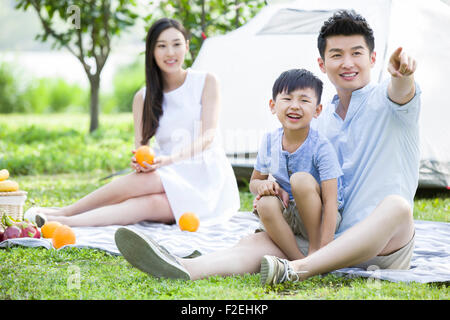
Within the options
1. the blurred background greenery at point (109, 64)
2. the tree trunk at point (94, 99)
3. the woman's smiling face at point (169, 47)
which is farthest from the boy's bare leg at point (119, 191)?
the tree trunk at point (94, 99)

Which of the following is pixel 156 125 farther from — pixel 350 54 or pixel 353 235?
pixel 353 235

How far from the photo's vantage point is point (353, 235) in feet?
5.89

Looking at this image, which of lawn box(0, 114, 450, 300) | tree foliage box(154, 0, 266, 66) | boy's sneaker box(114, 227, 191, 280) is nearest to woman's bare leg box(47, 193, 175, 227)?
lawn box(0, 114, 450, 300)

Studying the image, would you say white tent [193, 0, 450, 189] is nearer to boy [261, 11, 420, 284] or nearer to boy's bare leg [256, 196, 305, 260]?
boy [261, 11, 420, 284]

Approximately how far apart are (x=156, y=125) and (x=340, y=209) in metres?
1.39

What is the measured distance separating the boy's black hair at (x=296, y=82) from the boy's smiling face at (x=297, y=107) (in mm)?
12

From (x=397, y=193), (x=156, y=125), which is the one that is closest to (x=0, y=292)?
(x=397, y=193)

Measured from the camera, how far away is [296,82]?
198 centimetres

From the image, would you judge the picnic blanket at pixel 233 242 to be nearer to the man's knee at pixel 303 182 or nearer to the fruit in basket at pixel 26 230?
the fruit in basket at pixel 26 230

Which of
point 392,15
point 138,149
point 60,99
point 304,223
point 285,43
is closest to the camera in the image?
point 304,223

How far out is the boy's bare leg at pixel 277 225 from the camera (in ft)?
6.43

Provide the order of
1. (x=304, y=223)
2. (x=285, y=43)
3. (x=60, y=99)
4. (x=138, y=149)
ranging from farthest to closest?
(x=60, y=99), (x=285, y=43), (x=138, y=149), (x=304, y=223)

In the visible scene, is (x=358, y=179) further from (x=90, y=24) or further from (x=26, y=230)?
(x=90, y=24)

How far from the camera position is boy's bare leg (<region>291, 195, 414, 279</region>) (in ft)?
5.88
